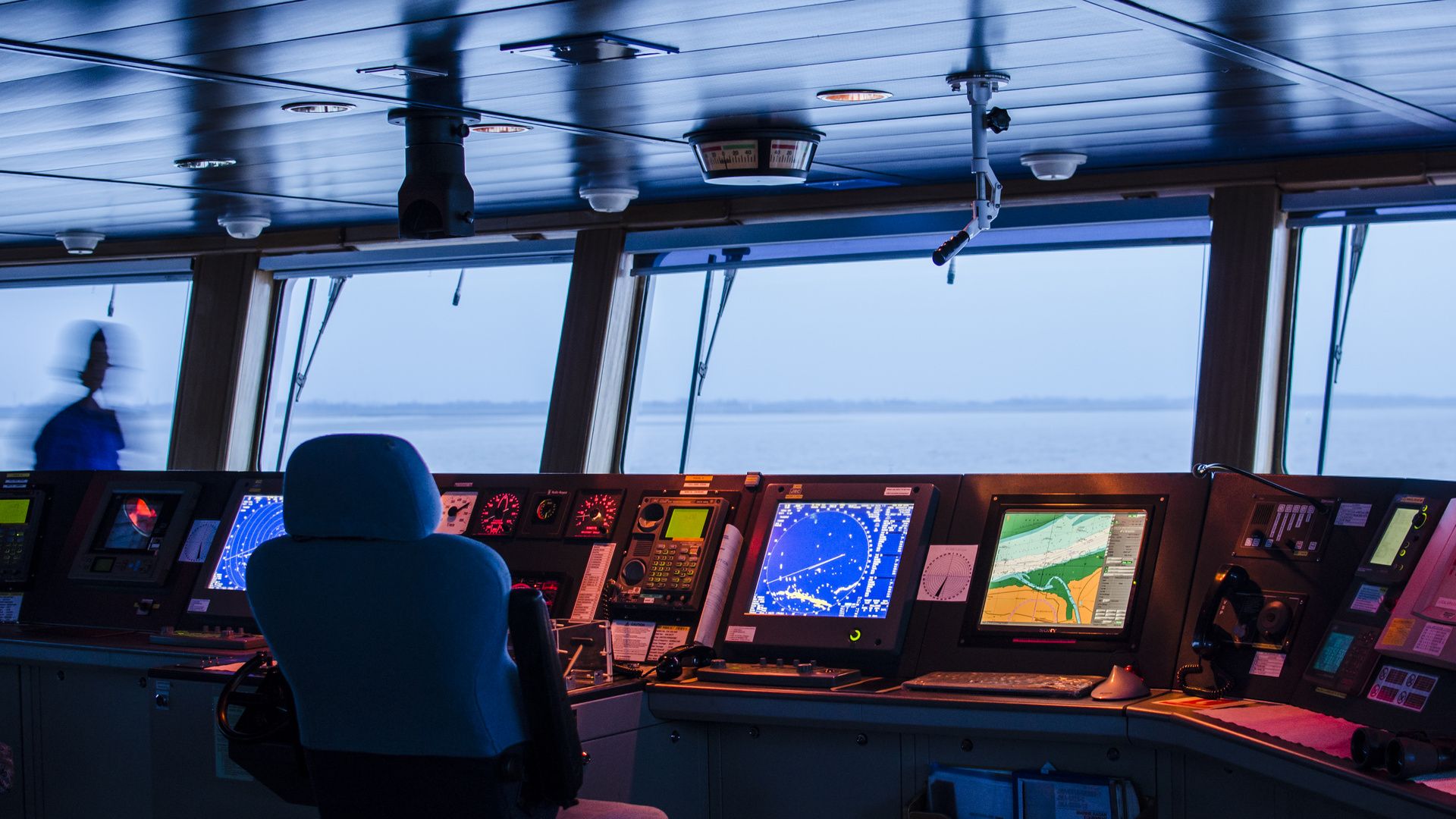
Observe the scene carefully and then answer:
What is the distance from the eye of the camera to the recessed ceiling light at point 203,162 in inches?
183

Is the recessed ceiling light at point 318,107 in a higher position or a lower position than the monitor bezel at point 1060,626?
higher

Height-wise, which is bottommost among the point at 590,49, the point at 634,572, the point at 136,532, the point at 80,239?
the point at 136,532

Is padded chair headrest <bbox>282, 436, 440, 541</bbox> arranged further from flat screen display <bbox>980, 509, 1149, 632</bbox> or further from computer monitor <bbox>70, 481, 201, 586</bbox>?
computer monitor <bbox>70, 481, 201, 586</bbox>

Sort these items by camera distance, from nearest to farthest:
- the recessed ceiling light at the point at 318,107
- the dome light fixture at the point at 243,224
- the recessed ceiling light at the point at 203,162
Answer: the recessed ceiling light at the point at 318,107, the recessed ceiling light at the point at 203,162, the dome light fixture at the point at 243,224

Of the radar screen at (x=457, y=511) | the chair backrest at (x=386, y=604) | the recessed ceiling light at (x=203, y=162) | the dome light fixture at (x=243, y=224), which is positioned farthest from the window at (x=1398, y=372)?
the chair backrest at (x=386, y=604)

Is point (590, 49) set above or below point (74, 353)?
above

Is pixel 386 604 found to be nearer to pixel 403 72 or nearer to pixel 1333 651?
pixel 403 72

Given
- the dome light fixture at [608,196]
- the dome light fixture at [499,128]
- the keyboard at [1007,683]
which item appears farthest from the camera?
the dome light fixture at [608,196]

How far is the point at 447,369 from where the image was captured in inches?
1550

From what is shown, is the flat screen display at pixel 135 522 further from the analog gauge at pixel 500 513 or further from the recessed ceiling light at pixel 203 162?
the analog gauge at pixel 500 513

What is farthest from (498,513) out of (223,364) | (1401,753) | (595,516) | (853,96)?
(223,364)

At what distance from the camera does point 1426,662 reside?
2.71m

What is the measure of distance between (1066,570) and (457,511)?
2.04m

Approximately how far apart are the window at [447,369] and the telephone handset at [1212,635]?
34.8 metres
